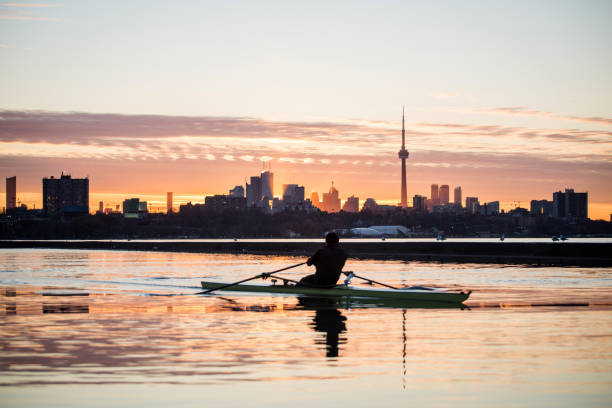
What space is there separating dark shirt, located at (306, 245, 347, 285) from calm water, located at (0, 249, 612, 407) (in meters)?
0.93

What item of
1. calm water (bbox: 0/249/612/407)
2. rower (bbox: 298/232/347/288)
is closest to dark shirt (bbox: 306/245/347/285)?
rower (bbox: 298/232/347/288)

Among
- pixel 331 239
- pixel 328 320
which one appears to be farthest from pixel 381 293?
pixel 328 320

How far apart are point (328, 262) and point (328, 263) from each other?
0.07 metres

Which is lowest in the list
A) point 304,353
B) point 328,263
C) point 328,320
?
point 328,320

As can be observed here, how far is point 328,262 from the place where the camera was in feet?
89.5

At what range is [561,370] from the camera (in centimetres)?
1306

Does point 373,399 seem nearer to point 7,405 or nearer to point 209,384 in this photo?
point 209,384

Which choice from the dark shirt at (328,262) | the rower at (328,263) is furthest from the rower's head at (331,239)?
the dark shirt at (328,262)

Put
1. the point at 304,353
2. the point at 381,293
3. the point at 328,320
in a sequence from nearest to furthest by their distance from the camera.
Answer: the point at 304,353 → the point at 328,320 → the point at 381,293

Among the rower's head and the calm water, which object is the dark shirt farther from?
the calm water

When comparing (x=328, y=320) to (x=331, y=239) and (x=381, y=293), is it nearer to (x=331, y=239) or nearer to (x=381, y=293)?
(x=331, y=239)

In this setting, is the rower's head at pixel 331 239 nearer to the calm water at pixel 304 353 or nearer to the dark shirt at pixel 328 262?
the dark shirt at pixel 328 262

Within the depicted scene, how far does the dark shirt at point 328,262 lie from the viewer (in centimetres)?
2680

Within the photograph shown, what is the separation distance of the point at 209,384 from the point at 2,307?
15434 millimetres
